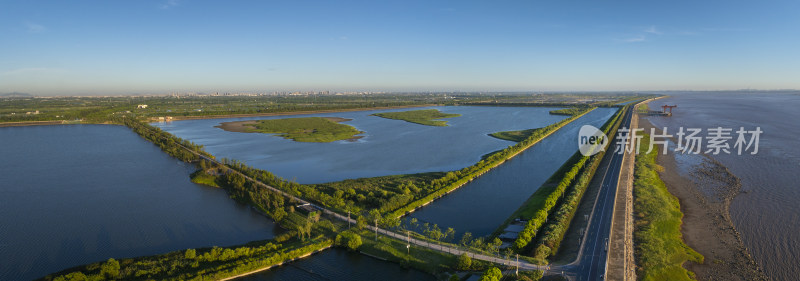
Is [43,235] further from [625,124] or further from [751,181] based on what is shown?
[625,124]

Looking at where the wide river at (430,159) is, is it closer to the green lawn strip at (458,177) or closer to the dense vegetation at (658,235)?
the green lawn strip at (458,177)

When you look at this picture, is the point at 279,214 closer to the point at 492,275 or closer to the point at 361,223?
the point at 361,223

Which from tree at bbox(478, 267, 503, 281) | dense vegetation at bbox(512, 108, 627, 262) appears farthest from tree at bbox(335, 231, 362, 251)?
dense vegetation at bbox(512, 108, 627, 262)

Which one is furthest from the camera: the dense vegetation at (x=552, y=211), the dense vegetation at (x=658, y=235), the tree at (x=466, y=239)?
the tree at (x=466, y=239)

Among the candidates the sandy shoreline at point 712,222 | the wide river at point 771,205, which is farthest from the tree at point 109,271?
the wide river at point 771,205

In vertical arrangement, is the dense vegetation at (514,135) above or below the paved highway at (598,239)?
above

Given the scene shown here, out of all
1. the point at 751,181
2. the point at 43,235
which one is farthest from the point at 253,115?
the point at 751,181

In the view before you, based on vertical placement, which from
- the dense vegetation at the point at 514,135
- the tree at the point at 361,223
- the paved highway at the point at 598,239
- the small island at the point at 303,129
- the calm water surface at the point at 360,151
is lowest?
the paved highway at the point at 598,239

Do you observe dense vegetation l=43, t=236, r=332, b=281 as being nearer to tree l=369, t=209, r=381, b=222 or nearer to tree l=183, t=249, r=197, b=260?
tree l=183, t=249, r=197, b=260

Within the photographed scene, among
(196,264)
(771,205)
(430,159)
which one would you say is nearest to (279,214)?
(196,264)
